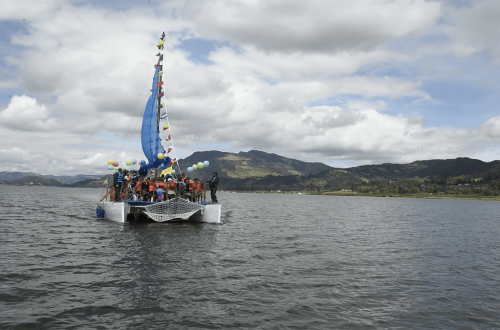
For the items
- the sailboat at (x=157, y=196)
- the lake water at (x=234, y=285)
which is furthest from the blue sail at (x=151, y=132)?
the lake water at (x=234, y=285)

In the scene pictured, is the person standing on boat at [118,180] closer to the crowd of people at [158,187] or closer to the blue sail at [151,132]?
the crowd of people at [158,187]

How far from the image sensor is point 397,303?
11312 mm

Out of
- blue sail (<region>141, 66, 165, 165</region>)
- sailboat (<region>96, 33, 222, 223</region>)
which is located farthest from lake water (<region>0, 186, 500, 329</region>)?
blue sail (<region>141, 66, 165, 165</region>)

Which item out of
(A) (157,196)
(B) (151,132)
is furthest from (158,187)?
(B) (151,132)

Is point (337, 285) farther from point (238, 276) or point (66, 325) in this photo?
point (66, 325)

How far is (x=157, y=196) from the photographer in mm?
29469

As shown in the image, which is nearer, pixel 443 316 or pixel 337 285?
pixel 443 316

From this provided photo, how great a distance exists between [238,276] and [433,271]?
911 centimetres

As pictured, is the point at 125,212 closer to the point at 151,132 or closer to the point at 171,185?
the point at 171,185

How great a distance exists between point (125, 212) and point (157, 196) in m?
2.80

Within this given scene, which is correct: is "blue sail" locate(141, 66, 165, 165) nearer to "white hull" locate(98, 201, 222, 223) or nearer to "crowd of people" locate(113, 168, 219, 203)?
"crowd of people" locate(113, 168, 219, 203)

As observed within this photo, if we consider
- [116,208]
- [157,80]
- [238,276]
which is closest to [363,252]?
[238,276]

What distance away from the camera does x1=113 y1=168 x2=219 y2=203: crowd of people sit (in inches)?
1132

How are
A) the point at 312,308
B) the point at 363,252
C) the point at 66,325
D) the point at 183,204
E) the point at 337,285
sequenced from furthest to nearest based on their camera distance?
1. the point at 183,204
2. the point at 363,252
3. the point at 337,285
4. the point at 312,308
5. the point at 66,325
